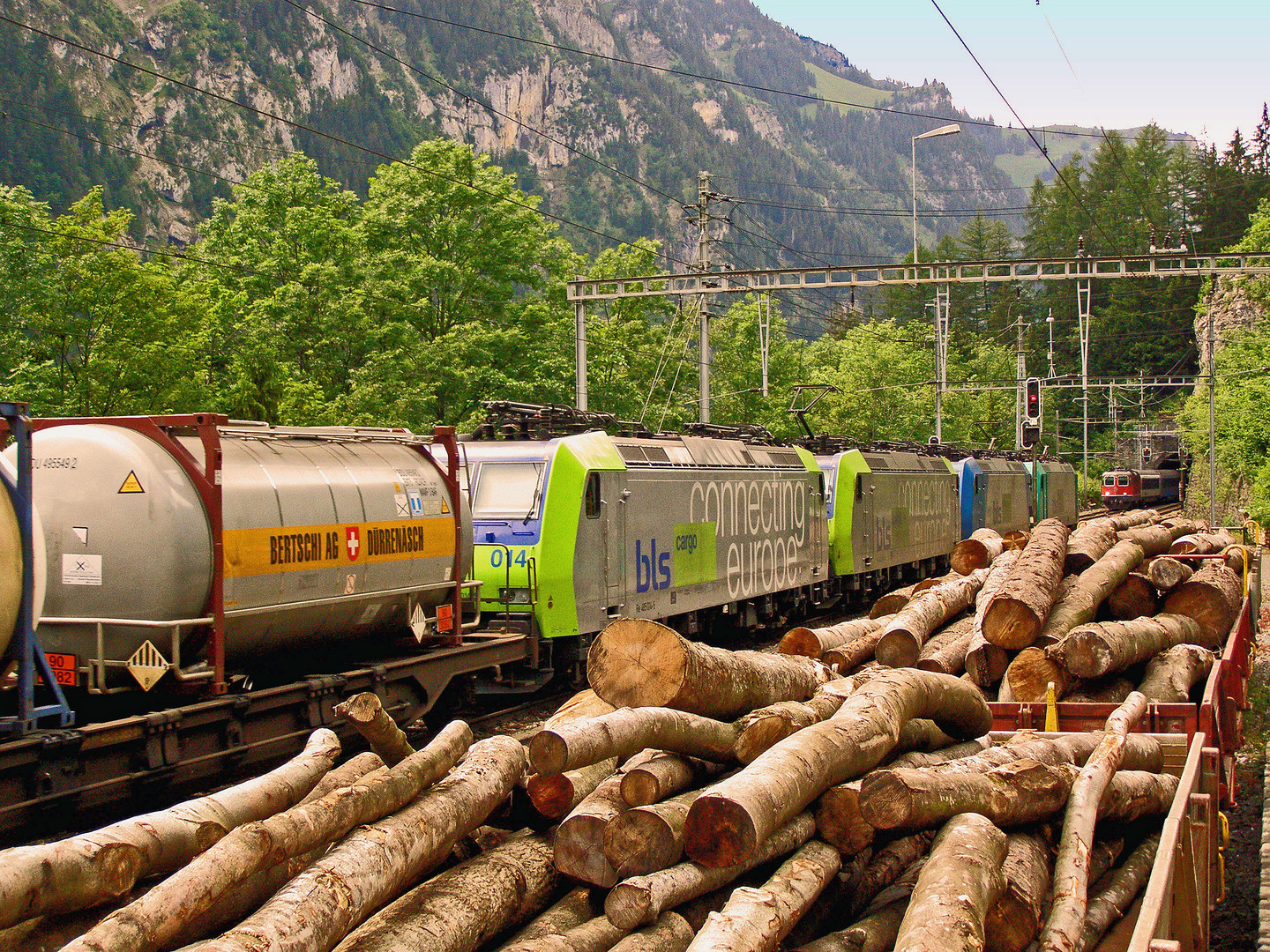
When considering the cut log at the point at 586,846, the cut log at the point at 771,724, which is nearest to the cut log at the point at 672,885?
the cut log at the point at 586,846

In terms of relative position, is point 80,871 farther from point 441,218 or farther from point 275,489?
point 441,218

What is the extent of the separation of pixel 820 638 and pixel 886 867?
512 centimetres

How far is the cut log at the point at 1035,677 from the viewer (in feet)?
28.1

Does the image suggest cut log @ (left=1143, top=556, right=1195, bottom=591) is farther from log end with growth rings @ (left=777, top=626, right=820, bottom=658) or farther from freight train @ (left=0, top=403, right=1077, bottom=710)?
freight train @ (left=0, top=403, right=1077, bottom=710)

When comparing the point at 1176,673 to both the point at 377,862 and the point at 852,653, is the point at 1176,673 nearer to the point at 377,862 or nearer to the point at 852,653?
the point at 852,653

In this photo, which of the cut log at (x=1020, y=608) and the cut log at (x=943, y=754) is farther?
the cut log at (x=1020, y=608)

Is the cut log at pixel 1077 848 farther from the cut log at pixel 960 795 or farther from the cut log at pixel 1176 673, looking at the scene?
the cut log at pixel 1176 673

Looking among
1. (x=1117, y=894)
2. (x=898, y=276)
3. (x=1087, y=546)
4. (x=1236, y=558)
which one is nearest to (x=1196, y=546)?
(x=1236, y=558)

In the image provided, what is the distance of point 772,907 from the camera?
4.23 metres

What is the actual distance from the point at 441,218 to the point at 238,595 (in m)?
26.0

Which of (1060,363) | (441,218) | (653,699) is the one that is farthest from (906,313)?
(653,699)

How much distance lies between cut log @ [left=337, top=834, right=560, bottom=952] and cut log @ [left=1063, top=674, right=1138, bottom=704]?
5077 millimetres

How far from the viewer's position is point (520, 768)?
18.9ft

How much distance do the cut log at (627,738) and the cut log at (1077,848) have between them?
163cm
